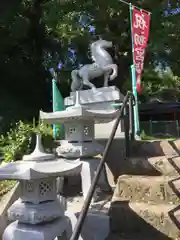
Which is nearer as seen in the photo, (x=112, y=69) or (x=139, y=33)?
(x=112, y=69)

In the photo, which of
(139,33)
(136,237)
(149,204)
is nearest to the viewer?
(136,237)

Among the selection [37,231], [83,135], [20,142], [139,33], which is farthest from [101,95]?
[37,231]

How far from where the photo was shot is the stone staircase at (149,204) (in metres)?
3.43

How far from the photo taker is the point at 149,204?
377cm

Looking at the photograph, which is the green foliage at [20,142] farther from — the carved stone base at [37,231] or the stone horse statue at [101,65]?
the carved stone base at [37,231]

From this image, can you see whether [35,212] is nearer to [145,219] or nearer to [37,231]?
[37,231]

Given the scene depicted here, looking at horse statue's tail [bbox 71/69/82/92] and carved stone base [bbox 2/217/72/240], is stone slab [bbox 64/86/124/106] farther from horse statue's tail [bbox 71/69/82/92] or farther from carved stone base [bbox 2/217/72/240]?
carved stone base [bbox 2/217/72/240]

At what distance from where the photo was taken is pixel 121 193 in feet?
13.4

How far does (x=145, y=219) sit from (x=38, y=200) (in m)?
1.41

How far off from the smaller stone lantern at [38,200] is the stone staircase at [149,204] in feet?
2.92

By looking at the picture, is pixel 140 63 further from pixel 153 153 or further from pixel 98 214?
pixel 98 214

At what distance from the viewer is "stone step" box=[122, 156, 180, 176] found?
4.21 m

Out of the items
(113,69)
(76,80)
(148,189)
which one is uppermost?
(113,69)

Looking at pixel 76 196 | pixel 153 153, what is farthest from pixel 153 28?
pixel 76 196
